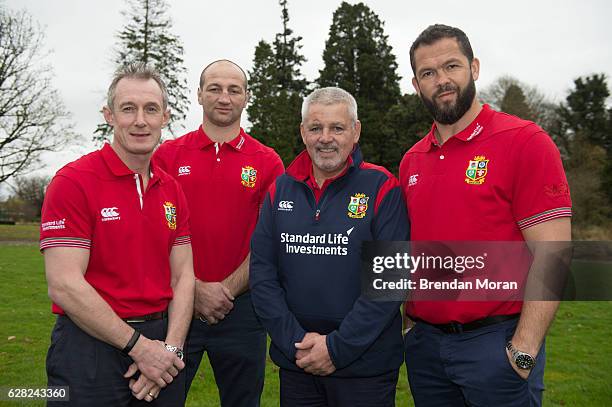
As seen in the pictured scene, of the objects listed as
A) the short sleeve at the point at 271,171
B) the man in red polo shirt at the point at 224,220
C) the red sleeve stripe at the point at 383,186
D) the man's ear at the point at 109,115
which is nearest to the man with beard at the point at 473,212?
the red sleeve stripe at the point at 383,186

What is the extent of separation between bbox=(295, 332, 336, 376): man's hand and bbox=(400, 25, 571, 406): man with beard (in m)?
0.67

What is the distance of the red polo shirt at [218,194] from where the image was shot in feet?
14.8

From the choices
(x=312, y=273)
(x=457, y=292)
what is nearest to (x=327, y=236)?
(x=312, y=273)

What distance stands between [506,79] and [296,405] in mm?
48349

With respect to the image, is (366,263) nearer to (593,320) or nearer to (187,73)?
(593,320)

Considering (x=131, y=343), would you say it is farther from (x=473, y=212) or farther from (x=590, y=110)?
(x=590, y=110)

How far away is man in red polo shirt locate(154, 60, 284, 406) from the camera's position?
4.49 m

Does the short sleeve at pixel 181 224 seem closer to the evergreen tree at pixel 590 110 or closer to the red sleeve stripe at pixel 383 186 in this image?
the red sleeve stripe at pixel 383 186

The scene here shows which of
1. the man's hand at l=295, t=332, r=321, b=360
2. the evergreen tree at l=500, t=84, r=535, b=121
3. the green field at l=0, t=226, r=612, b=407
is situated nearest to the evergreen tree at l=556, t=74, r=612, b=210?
the evergreen tree at l=500, t=84, r=535, b=121

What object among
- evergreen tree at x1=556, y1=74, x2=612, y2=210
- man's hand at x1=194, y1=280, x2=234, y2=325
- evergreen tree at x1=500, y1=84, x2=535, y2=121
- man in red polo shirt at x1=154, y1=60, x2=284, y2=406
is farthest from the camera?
evergreen tree at x1=556, y1=74, x2=612, y2=210

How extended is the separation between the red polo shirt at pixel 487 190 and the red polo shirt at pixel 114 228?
5.92ft

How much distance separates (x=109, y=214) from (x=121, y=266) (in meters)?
0.34

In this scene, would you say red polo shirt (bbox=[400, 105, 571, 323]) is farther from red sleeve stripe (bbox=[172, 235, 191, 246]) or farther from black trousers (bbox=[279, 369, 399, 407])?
red sleeve stripe (bbox=[172, 235, 191, 246])

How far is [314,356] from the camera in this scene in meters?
3.51
